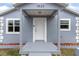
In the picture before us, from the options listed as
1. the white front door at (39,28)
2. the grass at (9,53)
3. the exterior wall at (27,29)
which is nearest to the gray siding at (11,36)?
the exterior wall at (27,29)

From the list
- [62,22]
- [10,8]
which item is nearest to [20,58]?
[10,8]

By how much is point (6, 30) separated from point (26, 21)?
1.36 meters

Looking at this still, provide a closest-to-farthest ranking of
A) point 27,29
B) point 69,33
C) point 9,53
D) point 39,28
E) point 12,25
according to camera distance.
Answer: point 9,53
point 12,25
point 69,33
point 27,29
point 39,28

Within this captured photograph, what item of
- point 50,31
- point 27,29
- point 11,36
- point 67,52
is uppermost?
point 27,29

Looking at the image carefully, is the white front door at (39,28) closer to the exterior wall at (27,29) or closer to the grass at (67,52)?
the exterior wall at (27,29)

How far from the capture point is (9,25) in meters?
9.86

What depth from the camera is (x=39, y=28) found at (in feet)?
35.3

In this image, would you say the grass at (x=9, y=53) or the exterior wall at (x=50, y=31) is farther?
the exterior wall at (x=50, y=31)

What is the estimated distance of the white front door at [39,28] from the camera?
10648 mm

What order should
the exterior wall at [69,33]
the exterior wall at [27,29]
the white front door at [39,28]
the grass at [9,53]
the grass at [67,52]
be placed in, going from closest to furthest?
the grass at [9,53] → the grass at [67,52] → the exterior wall at [69,33] → the exterior wall at [27,29] → the white front door at [39,28]

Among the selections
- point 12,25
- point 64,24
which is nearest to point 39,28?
point 64,24

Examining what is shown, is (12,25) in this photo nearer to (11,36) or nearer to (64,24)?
(11,36)

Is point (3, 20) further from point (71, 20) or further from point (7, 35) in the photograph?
point (71, 20)

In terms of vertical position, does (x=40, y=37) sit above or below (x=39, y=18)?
below
